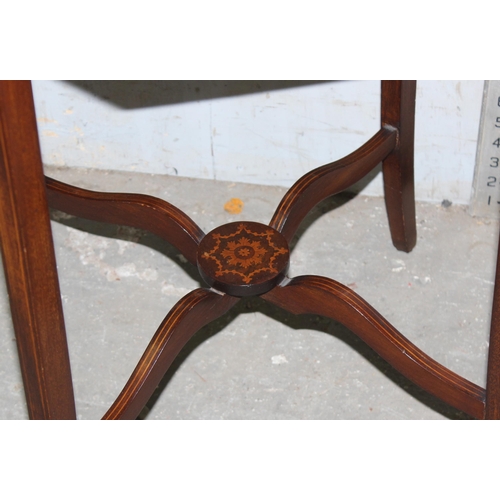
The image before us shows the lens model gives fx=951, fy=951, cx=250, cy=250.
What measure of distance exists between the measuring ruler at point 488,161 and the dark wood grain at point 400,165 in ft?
0.63

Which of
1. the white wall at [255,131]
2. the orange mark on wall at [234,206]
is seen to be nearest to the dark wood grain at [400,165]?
the white wall at [255,131]

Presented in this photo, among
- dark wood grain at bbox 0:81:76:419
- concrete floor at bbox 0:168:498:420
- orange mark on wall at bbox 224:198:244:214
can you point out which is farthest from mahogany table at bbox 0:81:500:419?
orange mark on wall at bbox 224:198:244:214

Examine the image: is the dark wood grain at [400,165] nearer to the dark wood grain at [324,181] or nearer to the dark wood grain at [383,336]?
the dark wood grain at [324,181]

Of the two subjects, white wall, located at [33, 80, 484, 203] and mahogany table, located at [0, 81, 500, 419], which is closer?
mahogany table, located at [0, 81, 500, 419]

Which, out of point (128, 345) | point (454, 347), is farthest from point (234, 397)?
point (454, 347)

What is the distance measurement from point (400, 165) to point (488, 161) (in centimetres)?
29

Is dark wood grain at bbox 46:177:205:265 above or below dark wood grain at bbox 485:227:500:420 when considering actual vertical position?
above

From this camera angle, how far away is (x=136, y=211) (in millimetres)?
1501

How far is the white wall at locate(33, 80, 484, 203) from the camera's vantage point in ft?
6.22

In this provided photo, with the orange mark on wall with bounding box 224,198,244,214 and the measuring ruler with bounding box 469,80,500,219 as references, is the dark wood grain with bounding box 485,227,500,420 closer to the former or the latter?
the measuring ruler with bounding box 469,80,500,219

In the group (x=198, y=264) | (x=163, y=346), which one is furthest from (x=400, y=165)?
(x=163, y=346)

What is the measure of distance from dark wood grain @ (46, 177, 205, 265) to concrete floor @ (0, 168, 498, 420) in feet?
0.88

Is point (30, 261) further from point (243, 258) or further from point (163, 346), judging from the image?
point (243, 258)

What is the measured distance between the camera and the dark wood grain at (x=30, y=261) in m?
0.93
